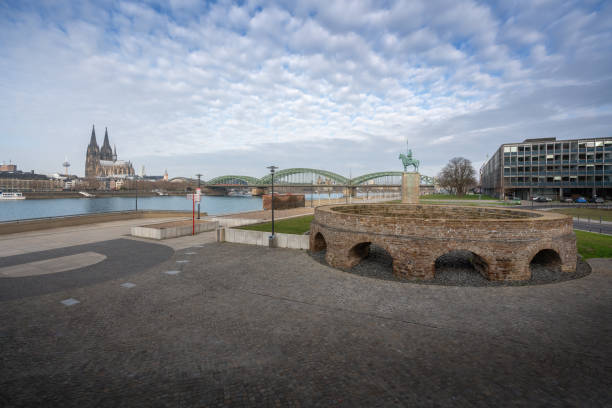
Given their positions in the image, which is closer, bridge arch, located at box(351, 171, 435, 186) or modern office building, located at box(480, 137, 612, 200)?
modern office building, located at box(480, 137, 612, 200)

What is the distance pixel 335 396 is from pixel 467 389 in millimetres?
2363

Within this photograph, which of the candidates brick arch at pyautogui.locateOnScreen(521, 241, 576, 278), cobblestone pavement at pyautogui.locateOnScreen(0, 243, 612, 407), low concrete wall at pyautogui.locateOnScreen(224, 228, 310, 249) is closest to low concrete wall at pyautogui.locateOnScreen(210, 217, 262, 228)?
low concrete wall at pyautogui.locateOnScreen(224, 228, 310, 249)

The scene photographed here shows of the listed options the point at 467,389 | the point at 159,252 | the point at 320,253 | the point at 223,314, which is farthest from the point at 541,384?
the point at 159,252

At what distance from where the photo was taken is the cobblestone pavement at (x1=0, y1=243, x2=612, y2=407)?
4973 millimetres

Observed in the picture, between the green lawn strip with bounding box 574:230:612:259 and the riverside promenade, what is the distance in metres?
3.66

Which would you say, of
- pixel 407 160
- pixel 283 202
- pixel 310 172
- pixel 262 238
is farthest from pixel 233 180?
pixel 262 238

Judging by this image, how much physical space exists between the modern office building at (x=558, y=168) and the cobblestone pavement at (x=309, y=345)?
250 ft

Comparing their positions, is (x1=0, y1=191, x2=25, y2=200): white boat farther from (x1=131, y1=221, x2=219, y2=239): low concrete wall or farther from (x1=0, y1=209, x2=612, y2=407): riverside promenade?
(x1=0, y1=209, x2=612, y2=407): riverside promenade

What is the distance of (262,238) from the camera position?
18188 millimetres

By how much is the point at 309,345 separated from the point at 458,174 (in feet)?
294

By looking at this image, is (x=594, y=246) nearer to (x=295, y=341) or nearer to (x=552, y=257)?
(x=552, y=257)

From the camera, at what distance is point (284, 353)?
6.17m

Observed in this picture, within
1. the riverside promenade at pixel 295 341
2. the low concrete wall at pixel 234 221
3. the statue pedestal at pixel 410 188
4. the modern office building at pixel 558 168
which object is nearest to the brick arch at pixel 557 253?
the riverside promenade at pixel 295 341

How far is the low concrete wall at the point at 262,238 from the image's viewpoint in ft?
Answer: 55.7
